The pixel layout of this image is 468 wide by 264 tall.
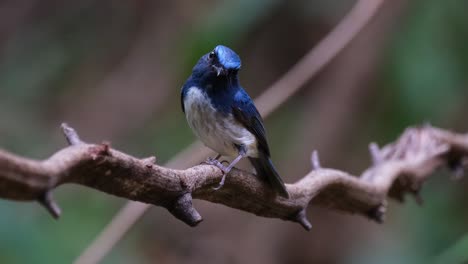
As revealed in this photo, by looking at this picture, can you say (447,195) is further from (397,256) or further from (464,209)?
(397,256)

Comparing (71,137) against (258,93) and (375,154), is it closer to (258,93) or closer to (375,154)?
(375,154)

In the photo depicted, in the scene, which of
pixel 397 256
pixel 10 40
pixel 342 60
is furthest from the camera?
pixel 10 40

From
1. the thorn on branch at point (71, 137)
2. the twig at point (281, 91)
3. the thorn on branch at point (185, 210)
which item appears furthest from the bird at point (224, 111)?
the thorn on branch at point (71, 137)

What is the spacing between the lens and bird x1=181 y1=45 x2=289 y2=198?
3.63 metres

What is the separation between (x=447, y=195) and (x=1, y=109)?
4.40 m

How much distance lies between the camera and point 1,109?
7.52 metres

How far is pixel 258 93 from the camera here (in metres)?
8.10

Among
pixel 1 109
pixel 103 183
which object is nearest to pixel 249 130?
pixel 103 183

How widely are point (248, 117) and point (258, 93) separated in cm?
440

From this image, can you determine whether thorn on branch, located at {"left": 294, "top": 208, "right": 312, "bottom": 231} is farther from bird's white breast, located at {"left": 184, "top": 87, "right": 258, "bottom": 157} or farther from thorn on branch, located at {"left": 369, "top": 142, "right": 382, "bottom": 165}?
thorn on branch, located at {"left": 369, "top": 142, "right": 382, "bottom": 165}

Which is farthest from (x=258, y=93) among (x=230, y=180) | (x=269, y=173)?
(x=230, y=180)

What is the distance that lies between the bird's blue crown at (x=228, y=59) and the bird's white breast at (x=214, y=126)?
18 centimetres

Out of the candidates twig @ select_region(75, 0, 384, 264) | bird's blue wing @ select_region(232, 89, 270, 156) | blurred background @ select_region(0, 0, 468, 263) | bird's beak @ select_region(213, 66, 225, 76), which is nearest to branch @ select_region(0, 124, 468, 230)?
bird's blue wing @ select_region(232, 89, 270, 156)

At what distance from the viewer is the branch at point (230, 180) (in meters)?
1.83
